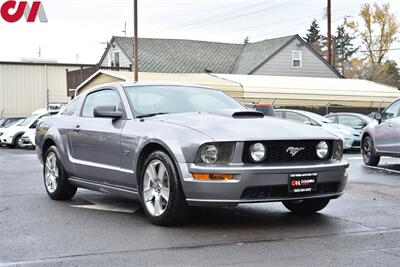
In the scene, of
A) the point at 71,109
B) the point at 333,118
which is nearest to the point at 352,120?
the point at 333,118

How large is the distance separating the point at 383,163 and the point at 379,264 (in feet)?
32.1

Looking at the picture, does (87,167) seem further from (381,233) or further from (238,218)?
(381,233)

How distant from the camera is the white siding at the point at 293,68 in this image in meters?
40.3

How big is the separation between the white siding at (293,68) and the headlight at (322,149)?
33255 millimetres

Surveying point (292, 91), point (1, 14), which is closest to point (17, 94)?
point (1, 14)

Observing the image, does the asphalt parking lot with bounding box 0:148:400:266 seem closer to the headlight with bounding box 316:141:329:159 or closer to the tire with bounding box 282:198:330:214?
the tire with bounding box 282:198:330:214

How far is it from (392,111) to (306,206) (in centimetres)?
619

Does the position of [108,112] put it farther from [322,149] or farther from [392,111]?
[392,111]

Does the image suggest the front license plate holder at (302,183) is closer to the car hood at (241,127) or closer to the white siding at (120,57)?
the car hood at (241,127)

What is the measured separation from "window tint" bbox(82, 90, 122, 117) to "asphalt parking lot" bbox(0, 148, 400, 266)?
1.22m

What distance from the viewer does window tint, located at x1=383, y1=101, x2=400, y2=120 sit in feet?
40.6

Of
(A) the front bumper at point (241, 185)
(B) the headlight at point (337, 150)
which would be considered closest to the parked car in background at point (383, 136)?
(B) the headlight at point (337, 150)

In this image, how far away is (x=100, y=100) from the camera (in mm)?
8055

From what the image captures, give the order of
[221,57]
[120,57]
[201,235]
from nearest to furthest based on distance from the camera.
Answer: [201,235] < [120,57] < [221,57]
